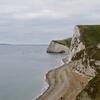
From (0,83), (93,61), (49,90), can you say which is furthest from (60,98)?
(0,83)

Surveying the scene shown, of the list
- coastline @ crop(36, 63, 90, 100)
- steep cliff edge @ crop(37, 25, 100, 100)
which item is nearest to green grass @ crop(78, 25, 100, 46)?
steep cliff edge @ crop(37, 25, 100, 100)

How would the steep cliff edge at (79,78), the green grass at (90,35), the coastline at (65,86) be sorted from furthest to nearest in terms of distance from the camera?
the green grass at (90,35) < the coastline at (65,86) < the steep cliff edge at (79,78)

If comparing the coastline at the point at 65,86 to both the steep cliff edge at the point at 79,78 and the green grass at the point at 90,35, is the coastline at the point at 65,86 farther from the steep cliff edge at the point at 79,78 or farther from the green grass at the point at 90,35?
the green grass at the point at 90,35

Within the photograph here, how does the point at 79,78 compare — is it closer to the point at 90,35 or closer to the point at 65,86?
the point at 65,86

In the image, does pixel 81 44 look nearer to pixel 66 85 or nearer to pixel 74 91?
pixel 66 85

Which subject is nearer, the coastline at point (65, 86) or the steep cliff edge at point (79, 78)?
the steep cliff edge at point (79, 78)

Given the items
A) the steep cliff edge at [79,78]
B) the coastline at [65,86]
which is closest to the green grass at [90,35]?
the steep cliff edge at [79,78]

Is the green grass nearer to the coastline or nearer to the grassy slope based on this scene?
the grassy slope
